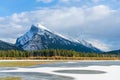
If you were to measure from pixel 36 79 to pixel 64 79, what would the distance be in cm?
376

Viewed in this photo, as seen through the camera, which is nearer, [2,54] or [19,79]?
[19,79]

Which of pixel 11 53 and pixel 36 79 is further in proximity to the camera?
pixel 11 53

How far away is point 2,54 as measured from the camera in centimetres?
18675

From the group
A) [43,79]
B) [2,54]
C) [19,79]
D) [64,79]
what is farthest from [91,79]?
[2,54]

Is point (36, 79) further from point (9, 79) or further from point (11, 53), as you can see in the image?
point (11, 53)

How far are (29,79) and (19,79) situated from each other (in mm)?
1525

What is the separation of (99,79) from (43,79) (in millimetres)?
7518

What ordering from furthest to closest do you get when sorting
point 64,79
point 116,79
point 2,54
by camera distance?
point 2,54 → point 64,79 → point 116,79

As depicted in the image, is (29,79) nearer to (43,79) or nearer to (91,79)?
(43,79)

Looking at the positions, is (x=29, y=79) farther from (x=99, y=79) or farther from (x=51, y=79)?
(x=99, y=79)

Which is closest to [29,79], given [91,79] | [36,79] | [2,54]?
[36,79]

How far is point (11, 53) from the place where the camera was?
193375mm

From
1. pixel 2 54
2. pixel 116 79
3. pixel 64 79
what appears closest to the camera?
pixel 116 79

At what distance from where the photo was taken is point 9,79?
43438 millimetres
